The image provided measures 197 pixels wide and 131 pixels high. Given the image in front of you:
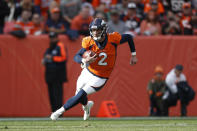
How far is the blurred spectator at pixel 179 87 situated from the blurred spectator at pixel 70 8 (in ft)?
9.85

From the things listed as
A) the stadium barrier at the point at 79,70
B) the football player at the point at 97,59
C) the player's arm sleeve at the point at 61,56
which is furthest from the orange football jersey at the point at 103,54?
the stadium barrier at the point at 79,70

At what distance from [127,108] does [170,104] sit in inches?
44.3

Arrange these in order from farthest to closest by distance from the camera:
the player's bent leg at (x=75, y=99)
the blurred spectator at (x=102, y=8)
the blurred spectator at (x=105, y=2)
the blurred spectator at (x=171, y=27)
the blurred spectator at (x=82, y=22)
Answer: the blurred spectator at (x=105, y=2) < the blurred spectator at (x=171, y=27) < the blurred spectator at (x=102, y=8) < the blurred spectator at (x=82, y=22) < the player's bent leg at (x=75, y=99)

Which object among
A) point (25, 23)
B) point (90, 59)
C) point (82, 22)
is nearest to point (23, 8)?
point (25, 23)

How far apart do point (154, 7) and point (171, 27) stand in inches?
27.4

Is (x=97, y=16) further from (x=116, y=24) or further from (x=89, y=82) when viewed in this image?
(x=89, y=82)

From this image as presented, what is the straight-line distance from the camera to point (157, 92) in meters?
12.8

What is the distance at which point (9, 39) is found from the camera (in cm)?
1295

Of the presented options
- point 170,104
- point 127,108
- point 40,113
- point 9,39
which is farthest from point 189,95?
point 9,39

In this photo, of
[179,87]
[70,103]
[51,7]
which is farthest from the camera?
[51,7]

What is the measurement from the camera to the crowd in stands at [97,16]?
43.1ft

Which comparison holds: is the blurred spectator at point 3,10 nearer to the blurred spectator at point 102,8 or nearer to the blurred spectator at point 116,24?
the blurred spectator at point 102,8

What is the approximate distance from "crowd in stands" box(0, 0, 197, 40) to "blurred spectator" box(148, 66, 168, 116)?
1317 millimetres

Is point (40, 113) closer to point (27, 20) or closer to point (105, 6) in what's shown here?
point (27, 20)
